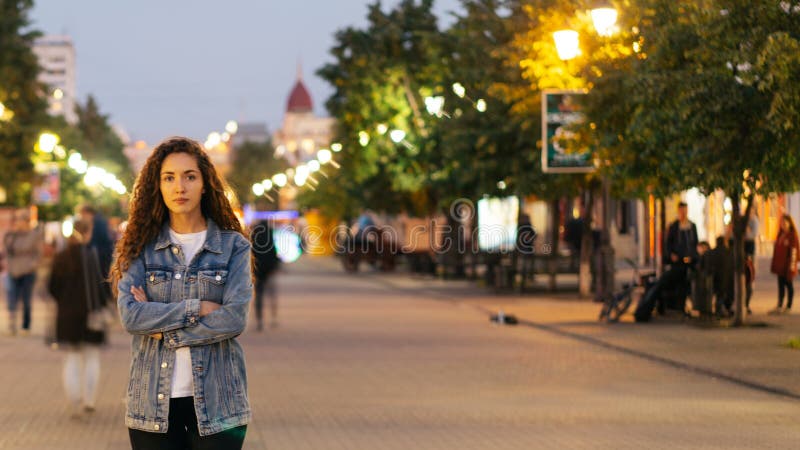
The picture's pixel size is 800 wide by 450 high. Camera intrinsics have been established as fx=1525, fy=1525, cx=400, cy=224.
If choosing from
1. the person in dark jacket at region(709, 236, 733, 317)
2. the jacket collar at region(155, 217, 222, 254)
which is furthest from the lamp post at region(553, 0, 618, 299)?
the jacket collar at region(155, 217, 222, 254)

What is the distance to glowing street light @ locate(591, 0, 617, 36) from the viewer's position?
71.6 feet

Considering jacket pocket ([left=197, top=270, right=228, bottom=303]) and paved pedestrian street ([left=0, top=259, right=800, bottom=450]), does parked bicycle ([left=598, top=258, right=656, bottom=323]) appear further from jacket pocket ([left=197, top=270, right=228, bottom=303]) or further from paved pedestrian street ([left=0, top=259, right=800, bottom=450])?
jacket pocket ([left=197, top=270, right=228, bottom=303])

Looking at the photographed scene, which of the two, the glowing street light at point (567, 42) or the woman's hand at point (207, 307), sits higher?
the glowing street light at point (567, 42)

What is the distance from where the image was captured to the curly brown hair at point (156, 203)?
17.3ft

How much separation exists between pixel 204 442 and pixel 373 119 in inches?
1741

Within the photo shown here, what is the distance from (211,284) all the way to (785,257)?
20801 millimetres

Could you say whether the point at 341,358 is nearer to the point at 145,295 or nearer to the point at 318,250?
the point at 145,295

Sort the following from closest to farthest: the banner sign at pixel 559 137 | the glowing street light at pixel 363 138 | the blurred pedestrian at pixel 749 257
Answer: the blurred pedestrian at pixel 749 257 < the banner sign at pixel 559 137 < the glowing street light at pixel 363 138

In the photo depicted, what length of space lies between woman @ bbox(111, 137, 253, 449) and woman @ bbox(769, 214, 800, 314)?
2044cm

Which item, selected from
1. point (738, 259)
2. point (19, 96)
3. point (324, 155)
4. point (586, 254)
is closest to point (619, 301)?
point (738, 259)

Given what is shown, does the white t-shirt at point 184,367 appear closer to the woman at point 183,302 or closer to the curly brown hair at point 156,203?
the woman at point 183,302

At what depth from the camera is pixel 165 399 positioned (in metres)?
5.06

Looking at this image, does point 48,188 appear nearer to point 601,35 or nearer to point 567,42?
point 567,42

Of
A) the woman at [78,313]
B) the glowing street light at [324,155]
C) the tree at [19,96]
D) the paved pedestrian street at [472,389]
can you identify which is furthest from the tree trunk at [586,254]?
the tree at [19,96]
